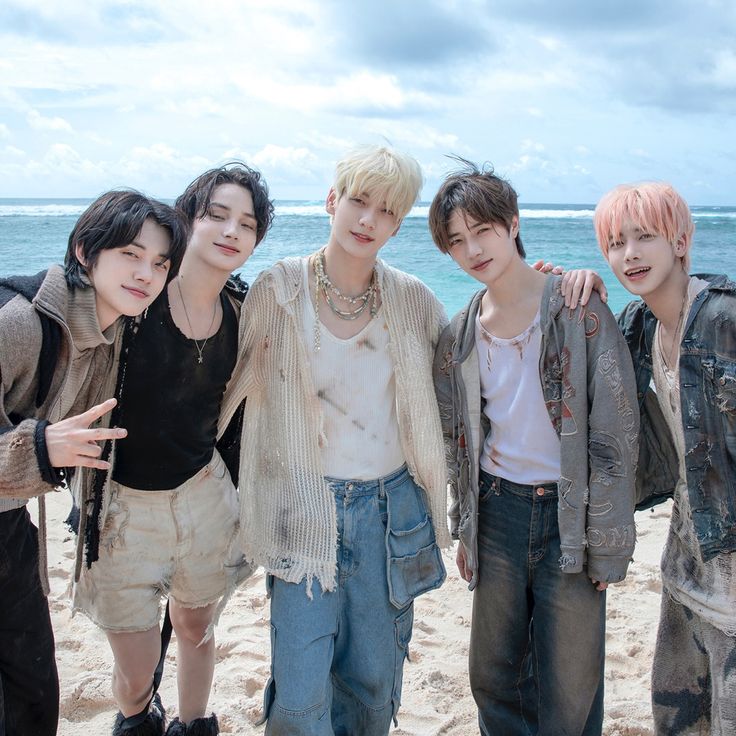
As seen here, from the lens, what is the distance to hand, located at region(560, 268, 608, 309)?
2.67m

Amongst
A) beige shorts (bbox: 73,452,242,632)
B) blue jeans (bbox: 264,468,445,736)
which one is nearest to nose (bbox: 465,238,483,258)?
blue jeans (bbox: 264,468,445,736)

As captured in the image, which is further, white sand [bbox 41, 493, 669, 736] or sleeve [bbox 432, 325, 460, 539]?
white sand [bbox 41, 493, 669, 736]

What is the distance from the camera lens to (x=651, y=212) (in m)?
2.66

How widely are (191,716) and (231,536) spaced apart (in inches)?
32.2

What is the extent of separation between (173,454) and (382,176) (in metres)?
1.29

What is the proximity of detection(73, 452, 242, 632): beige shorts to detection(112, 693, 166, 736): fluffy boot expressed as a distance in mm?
472

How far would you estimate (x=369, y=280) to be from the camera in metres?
2.93

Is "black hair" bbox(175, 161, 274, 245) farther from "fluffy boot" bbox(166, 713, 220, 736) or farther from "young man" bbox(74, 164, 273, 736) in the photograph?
"fluffy boot" bbox(166, 713, 220, 736)

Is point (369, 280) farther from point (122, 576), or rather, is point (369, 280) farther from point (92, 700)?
point (92, 700)

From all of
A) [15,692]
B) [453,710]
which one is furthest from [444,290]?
[15,692]

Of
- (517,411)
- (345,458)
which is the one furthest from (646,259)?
(345,458)

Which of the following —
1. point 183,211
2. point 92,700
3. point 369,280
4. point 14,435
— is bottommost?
point 92,700

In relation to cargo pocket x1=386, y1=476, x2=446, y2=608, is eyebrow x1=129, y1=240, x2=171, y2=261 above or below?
above

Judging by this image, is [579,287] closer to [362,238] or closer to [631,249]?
[631,249]
